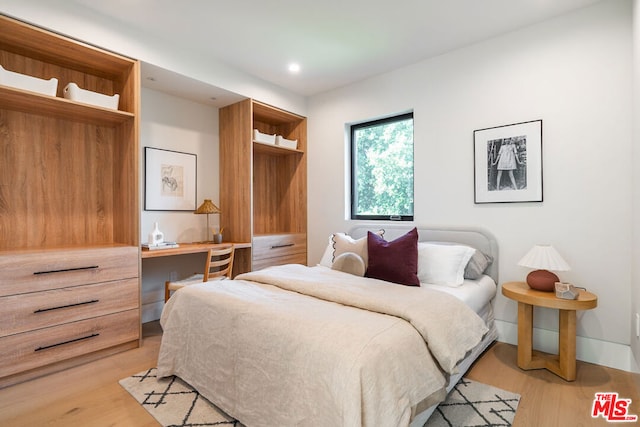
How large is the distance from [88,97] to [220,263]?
175 centimetres

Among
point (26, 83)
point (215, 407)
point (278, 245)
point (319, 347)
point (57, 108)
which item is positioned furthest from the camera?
point (278, 245)

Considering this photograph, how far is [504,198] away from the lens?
279 cm

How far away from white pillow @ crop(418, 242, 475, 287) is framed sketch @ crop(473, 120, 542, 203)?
589 mm

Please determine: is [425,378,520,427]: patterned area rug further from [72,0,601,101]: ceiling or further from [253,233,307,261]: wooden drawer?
[72,0,601,101]: ceiling

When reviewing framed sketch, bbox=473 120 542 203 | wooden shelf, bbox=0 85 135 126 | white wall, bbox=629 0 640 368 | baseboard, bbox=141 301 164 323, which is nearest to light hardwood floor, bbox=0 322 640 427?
white wall, bbox=629 0 640 368

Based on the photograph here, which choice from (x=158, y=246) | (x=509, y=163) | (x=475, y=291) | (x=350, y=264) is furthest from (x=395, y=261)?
(x=158, y=246)

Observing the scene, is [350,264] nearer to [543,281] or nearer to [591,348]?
[543,281]

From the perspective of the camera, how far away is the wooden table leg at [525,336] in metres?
2.32

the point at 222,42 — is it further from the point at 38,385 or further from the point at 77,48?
the point at 38,385

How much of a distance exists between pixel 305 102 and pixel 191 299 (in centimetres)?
307

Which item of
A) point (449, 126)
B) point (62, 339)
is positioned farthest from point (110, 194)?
point (449, 126)

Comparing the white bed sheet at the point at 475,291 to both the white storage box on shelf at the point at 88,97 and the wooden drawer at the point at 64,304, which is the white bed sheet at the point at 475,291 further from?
the white storage box on shelf at the point at 88,97

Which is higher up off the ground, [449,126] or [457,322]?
[449,126]

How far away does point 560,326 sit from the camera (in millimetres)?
2246
